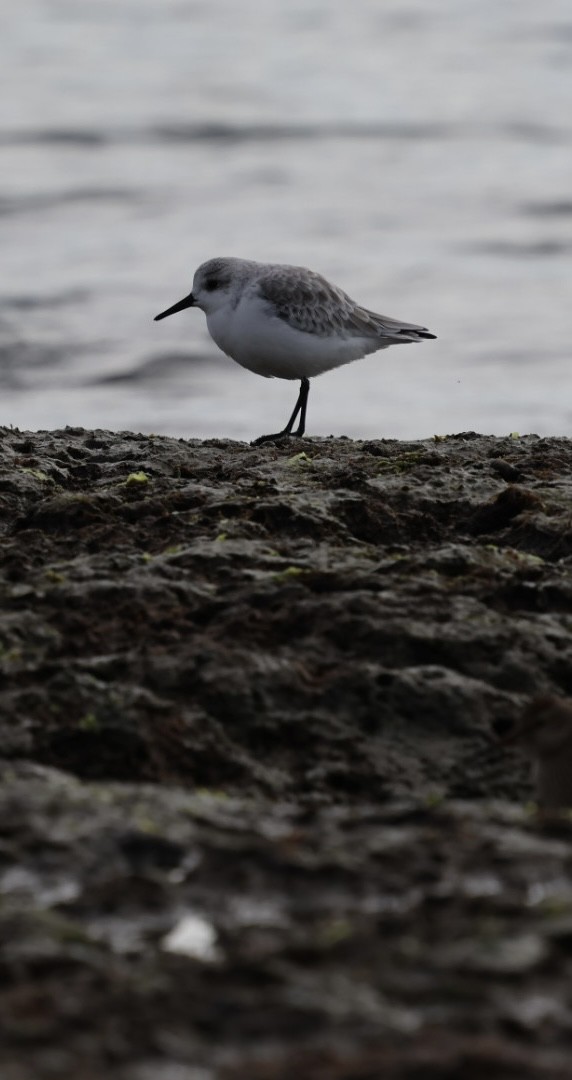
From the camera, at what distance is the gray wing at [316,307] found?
948cm

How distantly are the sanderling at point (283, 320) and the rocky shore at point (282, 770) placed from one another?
2.46m

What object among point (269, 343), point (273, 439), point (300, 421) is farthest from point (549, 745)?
point (269, 343)

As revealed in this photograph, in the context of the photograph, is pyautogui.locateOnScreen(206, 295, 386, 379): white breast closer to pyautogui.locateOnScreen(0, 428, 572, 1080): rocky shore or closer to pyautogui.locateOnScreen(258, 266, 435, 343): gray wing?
pyautogui.locateOnScreen(258, 266, 435, 343): gray wing

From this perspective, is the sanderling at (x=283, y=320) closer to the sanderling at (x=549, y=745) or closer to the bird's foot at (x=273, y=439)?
the bird's foot at (x=273, y=439)

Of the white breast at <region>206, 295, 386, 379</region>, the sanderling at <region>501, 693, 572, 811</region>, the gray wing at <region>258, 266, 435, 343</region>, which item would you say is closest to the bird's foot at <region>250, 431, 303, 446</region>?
the white breast at <region>206, 295, 386, 379</region>

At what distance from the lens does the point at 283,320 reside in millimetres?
9422

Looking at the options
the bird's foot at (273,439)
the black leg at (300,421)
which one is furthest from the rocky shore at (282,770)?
the black leg at (300,421)

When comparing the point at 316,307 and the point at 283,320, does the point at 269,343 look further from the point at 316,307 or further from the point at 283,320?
the point at 316,307

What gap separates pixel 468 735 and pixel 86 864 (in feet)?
4.27

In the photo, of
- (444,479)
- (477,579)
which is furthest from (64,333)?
(477,579)

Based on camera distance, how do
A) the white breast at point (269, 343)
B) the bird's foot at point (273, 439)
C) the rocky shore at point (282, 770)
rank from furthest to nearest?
the white breast at point (269, 343) < the bird's foot at point (273, 439) < the rocky shore at point (282, 770)

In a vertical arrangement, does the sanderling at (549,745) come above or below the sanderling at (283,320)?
below

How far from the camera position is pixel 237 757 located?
4.41 meters

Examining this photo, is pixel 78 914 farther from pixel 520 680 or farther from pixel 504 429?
pixel 504 429
